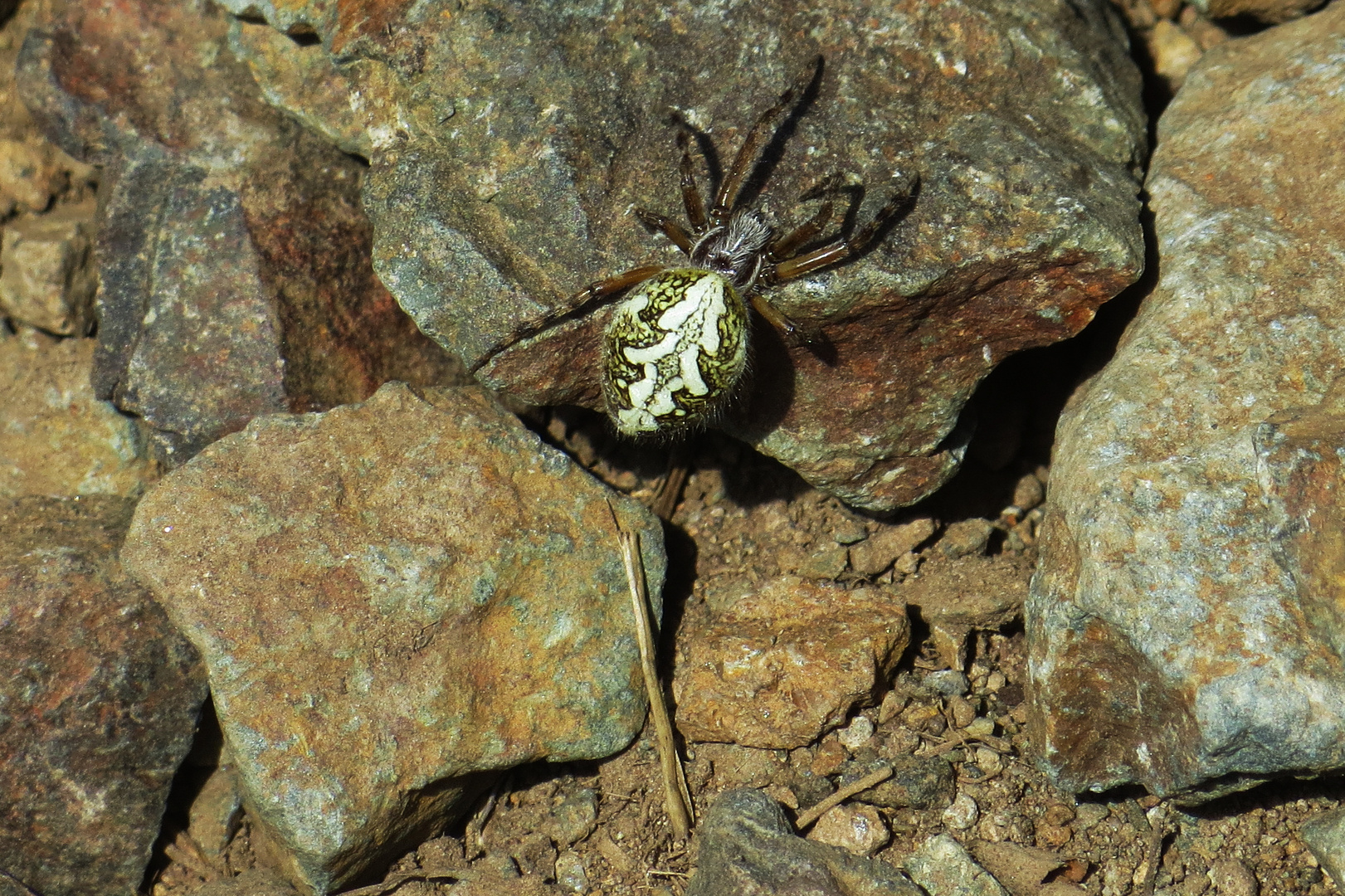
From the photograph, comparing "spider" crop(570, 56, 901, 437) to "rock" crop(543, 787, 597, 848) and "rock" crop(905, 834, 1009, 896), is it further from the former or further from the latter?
"rock" crop(905, 834, 1009, 896)

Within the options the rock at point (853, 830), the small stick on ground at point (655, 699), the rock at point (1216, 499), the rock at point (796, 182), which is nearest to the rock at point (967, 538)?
the rock at point (796, 182)

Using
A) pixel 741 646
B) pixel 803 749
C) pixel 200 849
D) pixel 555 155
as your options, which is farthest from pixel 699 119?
pixel 200 849

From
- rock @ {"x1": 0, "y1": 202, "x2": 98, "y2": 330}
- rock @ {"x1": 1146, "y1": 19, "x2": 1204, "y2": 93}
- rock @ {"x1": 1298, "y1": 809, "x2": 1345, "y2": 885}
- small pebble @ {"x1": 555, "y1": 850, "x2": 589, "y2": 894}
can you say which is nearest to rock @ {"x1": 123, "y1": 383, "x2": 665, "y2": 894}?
small pebble @ {"x1": 555, "y1": 850, "x2": 589, "y2": 894}

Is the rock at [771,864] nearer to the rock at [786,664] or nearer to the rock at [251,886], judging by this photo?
the rock at [786,664]

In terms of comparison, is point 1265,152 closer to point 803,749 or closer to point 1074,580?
point 1074,580

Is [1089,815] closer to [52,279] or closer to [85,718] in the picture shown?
[85,718]
